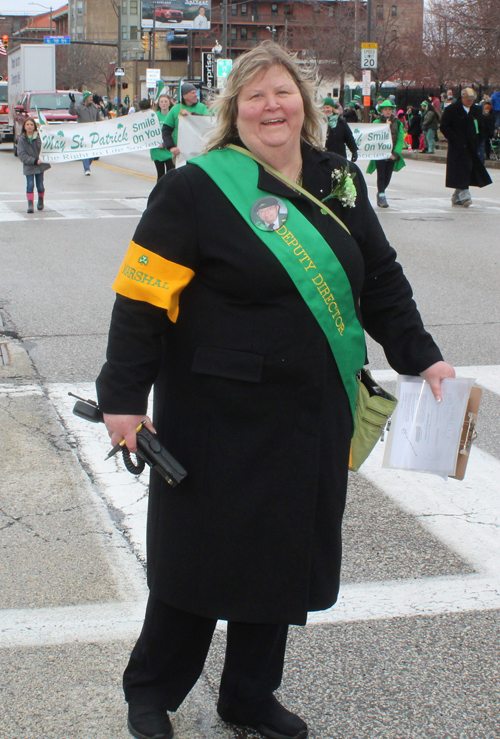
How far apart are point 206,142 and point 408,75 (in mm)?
64387

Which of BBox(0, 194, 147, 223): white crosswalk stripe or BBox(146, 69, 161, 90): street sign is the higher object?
BBox(146, 69, 161, 90): street sign

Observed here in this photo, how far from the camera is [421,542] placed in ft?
13.2

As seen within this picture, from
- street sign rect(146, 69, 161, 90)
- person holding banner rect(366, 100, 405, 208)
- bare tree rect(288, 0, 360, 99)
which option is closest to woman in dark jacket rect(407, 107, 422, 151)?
person holding banner rect(366, 100, 405, 208)

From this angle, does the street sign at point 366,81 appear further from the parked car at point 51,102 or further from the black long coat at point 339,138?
the black long coat at point 339,138

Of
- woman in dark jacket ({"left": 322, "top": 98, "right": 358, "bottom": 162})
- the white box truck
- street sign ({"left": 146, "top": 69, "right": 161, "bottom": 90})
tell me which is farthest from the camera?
street sign ({"left": 146, "top": 69, "right": 161, "bottom": 90})

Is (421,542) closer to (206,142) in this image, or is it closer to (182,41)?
(206,142)

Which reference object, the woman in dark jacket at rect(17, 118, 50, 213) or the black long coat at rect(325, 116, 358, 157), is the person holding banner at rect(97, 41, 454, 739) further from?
the woman in dark jacket at rect(17, 118, 50, 213)

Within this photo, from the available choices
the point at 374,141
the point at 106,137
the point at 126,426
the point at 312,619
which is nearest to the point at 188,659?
the point at 126,426

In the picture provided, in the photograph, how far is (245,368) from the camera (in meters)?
2.34

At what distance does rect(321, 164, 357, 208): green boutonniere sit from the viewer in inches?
100

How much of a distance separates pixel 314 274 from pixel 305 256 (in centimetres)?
5

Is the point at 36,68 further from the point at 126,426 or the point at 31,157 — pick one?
the point at 126,426

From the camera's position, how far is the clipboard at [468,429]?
9.04ft

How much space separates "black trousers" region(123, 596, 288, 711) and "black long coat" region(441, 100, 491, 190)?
14.5 m
